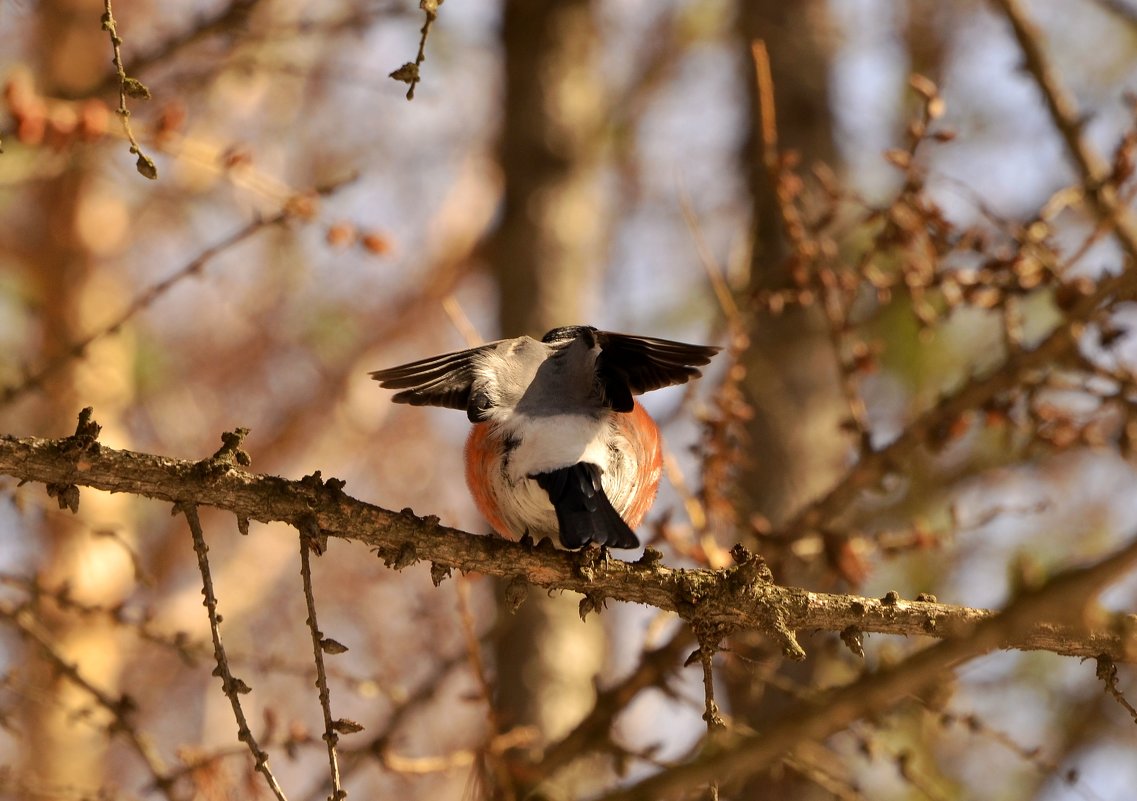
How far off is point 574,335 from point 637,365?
23 cm

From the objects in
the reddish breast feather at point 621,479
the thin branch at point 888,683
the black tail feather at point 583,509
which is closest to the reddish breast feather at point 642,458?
the reddish breast feather at point 621,479

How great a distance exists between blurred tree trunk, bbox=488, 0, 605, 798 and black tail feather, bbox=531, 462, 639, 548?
2.07 metres

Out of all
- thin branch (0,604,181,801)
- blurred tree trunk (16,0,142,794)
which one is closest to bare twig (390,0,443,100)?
thin branch (0,604,181,801)

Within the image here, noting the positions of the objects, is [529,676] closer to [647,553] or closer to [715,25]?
[647,553]

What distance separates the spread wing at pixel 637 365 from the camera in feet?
8.54

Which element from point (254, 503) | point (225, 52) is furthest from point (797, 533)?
point (225, 52)

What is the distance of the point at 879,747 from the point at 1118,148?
5.04ft

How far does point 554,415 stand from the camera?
2.62m

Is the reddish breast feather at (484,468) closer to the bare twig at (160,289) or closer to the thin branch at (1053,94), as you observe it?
the bare twig at (160,289)

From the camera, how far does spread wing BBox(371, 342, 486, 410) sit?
102 inches

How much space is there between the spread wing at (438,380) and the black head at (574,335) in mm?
221

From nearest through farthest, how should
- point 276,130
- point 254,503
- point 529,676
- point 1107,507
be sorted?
point 254,503 → point 529,676 → point 1107,507 → point 276,130

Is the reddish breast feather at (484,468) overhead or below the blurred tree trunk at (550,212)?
below

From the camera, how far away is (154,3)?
7.58 metres
